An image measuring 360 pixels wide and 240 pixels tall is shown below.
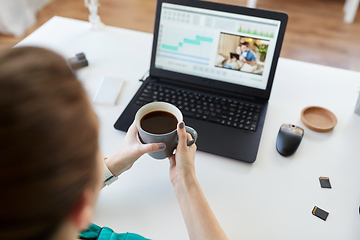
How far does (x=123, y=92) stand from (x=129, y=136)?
1.03 feet

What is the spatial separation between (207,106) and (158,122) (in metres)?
0.27

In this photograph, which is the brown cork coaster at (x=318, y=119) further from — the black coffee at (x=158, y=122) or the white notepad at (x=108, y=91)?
the white notepad at (x=108, y=91)

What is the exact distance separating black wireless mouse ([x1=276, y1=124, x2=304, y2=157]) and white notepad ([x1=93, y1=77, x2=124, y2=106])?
540 millimetres

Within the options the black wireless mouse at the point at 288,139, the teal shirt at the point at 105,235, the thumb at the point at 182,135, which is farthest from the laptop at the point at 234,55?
the teal shirt at the point at 105,235

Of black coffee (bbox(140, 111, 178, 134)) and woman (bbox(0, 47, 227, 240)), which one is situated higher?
woman (bbox(0, 47, 227, 240))

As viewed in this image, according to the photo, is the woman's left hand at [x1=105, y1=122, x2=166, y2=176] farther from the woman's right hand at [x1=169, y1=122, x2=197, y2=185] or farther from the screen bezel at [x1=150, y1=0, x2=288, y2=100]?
the screen bezel at [x1=150, y1=0, x2=288, y2=100]

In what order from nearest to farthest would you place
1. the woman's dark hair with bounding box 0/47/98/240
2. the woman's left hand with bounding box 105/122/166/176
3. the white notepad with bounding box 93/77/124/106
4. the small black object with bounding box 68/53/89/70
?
the woman's dark hair with bounding box 0/47/98/240
the woman's left hand with bounding box 105/122/166/176
the white notepad with bounding box 93/77/124/106
the small black object with bounding box 68/53/89/70

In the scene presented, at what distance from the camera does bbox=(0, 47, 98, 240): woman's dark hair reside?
11.1 inches

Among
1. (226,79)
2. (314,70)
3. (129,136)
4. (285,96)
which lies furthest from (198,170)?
(314,70)

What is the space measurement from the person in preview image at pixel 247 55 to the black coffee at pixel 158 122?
1.15 ft

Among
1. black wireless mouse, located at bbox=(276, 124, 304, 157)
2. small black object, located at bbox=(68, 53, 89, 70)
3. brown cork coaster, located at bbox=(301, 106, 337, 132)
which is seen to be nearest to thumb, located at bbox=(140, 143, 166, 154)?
black wireless mouse, located at bbox=(276, 124, 304, 157)

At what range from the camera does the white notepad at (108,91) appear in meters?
0.95

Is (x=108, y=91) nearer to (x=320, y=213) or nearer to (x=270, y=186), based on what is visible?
(x=270, y=186)

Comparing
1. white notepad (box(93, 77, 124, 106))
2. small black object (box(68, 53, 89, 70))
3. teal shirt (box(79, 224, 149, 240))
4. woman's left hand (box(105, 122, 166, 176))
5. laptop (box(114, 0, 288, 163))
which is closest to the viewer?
teal shirt (box(79, 224, 149, 240))
